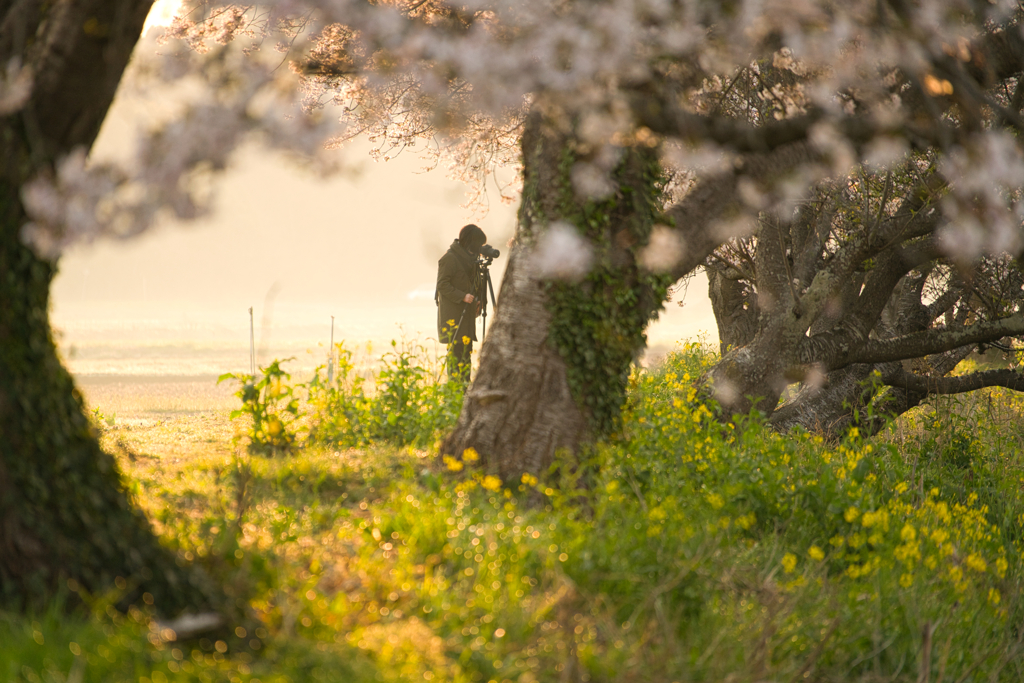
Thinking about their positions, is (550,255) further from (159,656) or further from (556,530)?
(159,656)

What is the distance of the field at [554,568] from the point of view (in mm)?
2252

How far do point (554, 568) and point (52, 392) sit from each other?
196cm

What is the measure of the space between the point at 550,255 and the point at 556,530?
1525 mm

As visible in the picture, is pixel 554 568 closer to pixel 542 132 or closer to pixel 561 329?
pixel 561 329

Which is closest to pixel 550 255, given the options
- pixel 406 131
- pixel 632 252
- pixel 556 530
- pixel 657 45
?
pixel 632 252

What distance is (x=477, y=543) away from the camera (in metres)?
3.03

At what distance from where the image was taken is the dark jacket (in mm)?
7973

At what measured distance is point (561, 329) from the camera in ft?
13.0

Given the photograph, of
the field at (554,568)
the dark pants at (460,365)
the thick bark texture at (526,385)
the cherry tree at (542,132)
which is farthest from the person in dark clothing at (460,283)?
the thick bark texture at (526,385)

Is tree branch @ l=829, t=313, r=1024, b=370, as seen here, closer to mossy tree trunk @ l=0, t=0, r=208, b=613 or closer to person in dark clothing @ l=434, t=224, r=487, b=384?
person in dark clothing @ l=434, t=224, r=487, b=384

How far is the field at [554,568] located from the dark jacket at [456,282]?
2.61 m

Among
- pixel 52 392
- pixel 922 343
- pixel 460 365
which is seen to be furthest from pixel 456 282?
pixel 52 392

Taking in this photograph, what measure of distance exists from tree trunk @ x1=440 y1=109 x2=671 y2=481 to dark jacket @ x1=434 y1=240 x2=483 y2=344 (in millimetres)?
3853

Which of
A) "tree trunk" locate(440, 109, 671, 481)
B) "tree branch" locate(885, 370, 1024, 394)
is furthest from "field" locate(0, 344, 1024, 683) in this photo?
"tree branch" locate(885, 370, 1024, 394)
